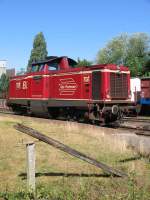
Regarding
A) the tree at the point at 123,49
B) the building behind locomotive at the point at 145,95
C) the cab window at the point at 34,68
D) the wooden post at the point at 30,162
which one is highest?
the tree at the point at 123,49

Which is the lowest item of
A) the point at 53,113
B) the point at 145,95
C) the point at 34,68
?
the point at 53,113

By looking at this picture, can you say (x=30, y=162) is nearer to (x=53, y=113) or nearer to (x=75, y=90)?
(x=75, y=90)

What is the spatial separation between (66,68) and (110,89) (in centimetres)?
363

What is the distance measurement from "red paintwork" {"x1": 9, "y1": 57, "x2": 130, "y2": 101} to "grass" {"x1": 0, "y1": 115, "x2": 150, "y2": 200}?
6.60 metres

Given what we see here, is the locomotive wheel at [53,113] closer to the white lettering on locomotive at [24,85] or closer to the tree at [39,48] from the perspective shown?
the white lettering on locomotive at [24,85]

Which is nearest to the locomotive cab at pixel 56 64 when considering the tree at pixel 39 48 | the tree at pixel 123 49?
the tree at pixel 123 49

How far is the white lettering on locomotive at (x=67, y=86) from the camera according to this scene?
20.1m

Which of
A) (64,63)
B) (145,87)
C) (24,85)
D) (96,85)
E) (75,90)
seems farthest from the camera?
(145,87)

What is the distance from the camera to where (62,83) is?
68.8 ft

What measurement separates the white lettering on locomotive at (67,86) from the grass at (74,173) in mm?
7680

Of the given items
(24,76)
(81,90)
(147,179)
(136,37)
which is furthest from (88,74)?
(136,37)

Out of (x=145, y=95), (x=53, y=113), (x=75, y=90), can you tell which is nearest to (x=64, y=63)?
(x=75, y=90)

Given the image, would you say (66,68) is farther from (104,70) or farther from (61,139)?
(61,139)

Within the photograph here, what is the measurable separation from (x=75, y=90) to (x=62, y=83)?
4.22ft
